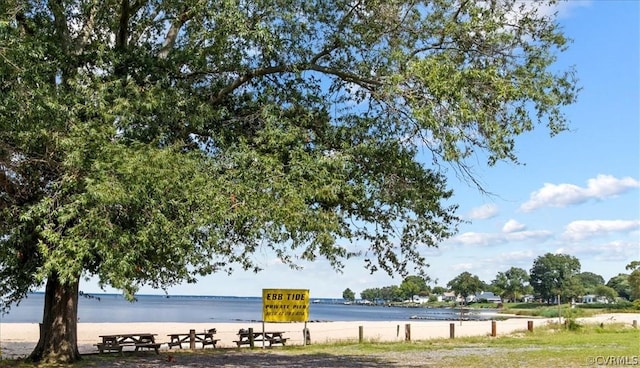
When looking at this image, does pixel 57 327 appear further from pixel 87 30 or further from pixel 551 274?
pixel 551 274

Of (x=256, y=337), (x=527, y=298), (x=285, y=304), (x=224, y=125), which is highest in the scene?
(x=224, y=125)

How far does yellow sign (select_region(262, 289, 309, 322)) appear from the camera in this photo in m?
23.7

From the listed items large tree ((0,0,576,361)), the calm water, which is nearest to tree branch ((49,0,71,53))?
large tree ((0,0,576,361))

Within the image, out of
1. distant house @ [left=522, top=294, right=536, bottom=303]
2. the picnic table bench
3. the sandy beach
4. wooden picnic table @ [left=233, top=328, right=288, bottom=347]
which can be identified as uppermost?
the picnic table bench

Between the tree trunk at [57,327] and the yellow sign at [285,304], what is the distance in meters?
8.69

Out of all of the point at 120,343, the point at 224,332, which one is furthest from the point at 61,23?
the point at 224,332

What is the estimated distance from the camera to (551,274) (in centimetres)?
15738

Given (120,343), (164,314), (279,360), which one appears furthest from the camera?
(164,314)

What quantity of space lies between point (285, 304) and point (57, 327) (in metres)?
9.42

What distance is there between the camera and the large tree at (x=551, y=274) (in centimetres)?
15488

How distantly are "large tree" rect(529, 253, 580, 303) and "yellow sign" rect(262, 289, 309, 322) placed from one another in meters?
139

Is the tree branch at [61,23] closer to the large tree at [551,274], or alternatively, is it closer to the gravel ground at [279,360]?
the gravel ground at [279,360]

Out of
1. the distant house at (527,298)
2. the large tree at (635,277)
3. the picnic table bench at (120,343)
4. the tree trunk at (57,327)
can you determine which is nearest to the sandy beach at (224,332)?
the picnic table bench at (120,343)

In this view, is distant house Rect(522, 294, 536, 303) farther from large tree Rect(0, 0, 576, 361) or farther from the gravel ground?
large tree Rect(0, 0, 576, 361)
